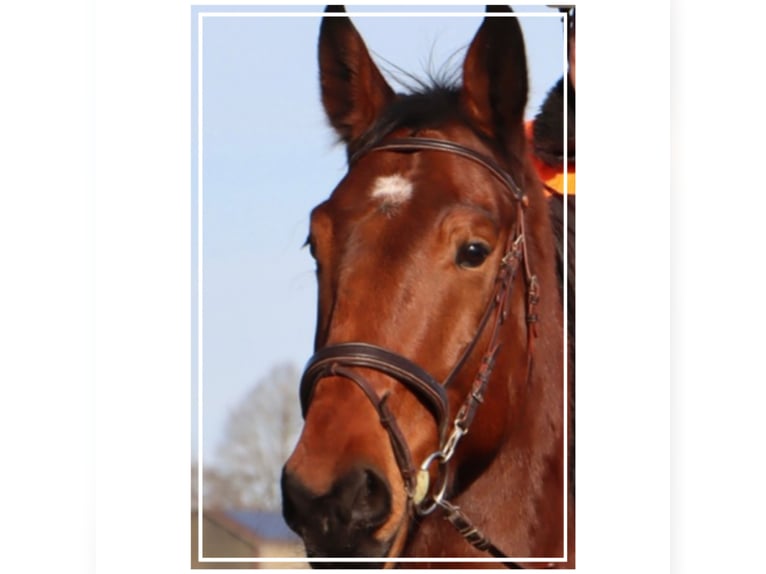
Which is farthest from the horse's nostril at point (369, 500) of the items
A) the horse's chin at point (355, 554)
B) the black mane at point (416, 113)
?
the black mane at point (416, 113)

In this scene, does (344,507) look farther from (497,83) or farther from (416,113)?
(497,83)

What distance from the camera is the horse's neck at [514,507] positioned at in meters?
2.53

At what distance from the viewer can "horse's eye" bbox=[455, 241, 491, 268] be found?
2.44 m

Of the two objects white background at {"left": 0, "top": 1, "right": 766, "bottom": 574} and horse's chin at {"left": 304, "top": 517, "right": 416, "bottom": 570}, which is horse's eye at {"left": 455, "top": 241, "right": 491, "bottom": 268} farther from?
horse's chin at {"left": 304, "top": 517, "right": 416, "bottom": 570}

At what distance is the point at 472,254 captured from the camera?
245 cm

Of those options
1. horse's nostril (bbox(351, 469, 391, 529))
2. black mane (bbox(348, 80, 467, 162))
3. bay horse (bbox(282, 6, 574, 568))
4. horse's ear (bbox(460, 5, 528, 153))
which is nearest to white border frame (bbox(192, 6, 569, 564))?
bay horse (bbox(282, 6, 574, 568))

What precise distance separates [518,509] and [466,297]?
1.86ft

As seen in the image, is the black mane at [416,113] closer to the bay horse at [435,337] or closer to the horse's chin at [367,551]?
the bay horse at [435,337]
